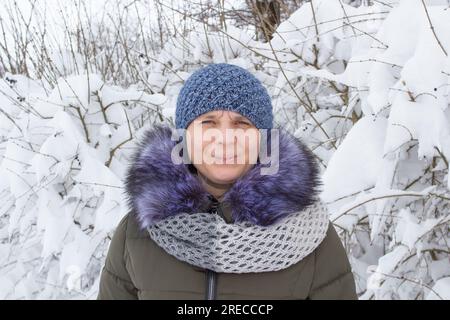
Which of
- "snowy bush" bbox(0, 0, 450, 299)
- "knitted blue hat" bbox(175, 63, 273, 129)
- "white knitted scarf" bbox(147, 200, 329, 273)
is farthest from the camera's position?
"snowy bush" bbox(0, 0, 450, 299)

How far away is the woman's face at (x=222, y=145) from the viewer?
1190 millimetres

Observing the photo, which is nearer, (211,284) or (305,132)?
(211,284)

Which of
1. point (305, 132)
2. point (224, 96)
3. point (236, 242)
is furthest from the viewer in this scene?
point (305, 132)

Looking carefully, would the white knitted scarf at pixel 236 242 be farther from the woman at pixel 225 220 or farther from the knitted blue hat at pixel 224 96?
the knitted blue hat at pixel 224 96

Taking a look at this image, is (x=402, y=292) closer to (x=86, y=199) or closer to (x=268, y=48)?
(x=268, y=48)

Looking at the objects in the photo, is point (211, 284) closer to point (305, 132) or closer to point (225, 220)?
point (225, 220)

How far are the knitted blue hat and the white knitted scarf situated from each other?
29 centimetres

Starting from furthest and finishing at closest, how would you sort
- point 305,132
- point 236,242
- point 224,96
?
1. point 305,132
2. point 224,96
3. point 236,242

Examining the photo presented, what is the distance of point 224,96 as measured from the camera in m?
1.28

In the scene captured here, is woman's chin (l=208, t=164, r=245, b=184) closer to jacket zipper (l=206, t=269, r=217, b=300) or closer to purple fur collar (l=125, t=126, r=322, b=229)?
purple fur collar (l=125, t=126, r=322, b=229)

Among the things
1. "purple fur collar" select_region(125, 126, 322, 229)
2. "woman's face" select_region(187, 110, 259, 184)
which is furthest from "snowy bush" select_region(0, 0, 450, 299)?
"woman's face" select_region(187, 110, 259, 184)

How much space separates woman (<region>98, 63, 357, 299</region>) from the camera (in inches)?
46.3

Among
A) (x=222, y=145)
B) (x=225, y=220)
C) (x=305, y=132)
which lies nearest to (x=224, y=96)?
(x=222, y=145)

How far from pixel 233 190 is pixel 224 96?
0.88 feet
